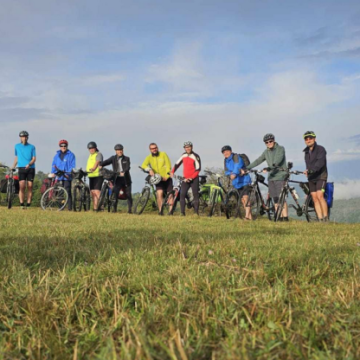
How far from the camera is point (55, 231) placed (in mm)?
6754

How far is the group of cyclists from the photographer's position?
1201 centimetres

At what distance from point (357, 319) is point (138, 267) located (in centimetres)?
170

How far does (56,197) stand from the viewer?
51.7 ft

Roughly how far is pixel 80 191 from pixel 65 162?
1.36 metres

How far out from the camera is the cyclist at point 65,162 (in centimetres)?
1614

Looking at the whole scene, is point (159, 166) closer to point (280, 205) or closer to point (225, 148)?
point (225, 148)

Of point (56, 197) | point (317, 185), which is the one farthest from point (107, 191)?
point (317, 185)

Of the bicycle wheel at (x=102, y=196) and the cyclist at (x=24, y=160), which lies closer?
the cyclist at (x=24, y=160)

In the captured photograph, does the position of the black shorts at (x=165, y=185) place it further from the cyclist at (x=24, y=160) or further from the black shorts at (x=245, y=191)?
the cyclist at (x=24, y=160)

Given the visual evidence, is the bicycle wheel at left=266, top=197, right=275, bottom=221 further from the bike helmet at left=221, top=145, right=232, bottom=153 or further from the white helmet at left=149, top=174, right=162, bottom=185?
the white helmet at left=149, top=174, right=162, bottom=185

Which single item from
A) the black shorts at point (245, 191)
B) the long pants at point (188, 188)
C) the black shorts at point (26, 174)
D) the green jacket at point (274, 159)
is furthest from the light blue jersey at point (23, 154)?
the green jacket at point (274, 159)

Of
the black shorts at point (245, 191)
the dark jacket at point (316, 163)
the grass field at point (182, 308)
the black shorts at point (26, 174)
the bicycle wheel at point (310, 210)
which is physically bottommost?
the grass field at point (182, 308)

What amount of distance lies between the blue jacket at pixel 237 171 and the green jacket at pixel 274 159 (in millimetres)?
928

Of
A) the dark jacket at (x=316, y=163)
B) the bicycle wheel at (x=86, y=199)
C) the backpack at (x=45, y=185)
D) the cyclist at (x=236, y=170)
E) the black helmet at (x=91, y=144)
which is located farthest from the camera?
the bicycle wheel at (x=86, y=199)
